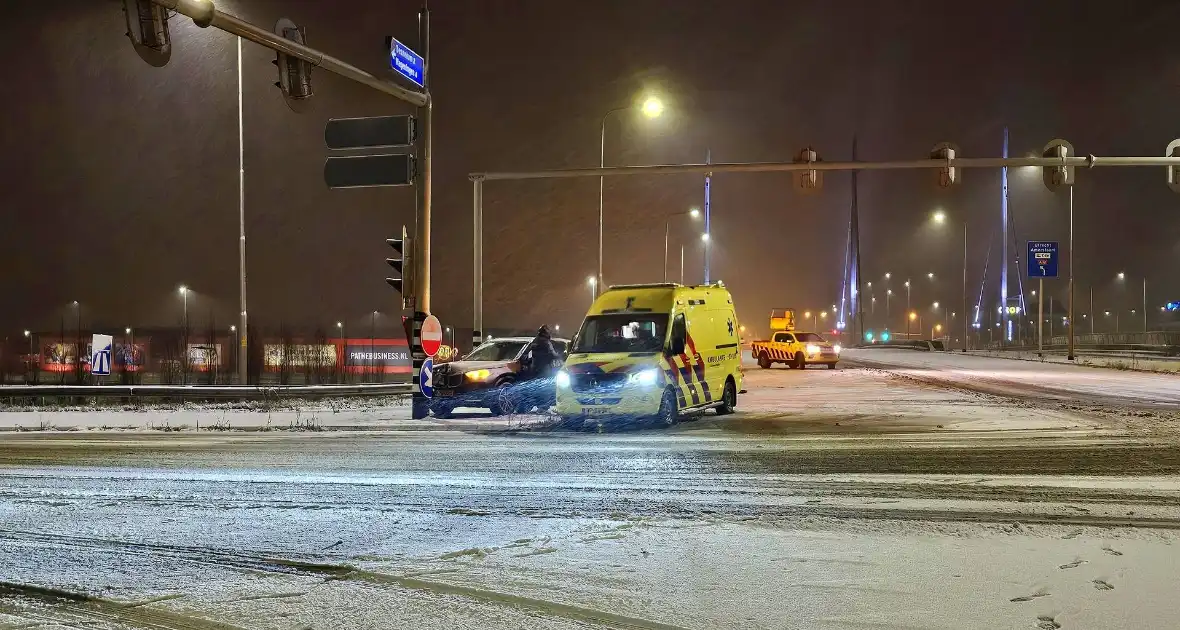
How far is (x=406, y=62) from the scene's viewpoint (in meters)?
18.0

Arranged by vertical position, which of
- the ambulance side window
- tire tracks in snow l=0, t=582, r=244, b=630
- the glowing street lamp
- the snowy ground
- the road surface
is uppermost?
the glowing street lamp

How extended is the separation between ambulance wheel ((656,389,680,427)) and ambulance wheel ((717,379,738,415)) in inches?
101

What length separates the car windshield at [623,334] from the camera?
1769 cm

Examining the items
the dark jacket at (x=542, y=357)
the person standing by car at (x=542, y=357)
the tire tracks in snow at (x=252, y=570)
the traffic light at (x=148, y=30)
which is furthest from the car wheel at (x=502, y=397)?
the tire tracks in snow at (x=252, y=570)

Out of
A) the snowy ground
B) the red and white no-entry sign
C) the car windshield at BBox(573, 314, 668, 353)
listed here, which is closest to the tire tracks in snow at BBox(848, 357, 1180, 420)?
the car windshield at BBox(573, 314, 668, 353)

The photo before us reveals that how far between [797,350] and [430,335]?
97.0 feet

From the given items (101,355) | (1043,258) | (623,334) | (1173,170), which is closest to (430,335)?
(623,334)

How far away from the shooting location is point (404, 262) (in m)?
18.5

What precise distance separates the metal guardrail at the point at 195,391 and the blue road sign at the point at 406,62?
816 centimetres

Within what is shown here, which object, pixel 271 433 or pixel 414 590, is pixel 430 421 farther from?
pixel 414 590

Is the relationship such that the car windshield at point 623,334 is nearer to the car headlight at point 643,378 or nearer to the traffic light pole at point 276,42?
the car headlight at point 643,378

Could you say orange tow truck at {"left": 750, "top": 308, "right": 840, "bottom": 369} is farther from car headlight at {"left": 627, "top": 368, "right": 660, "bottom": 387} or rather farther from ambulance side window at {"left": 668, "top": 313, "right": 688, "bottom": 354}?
car headlight at {"left": 627, "top": 368, "right": 660, "bottom": 387}

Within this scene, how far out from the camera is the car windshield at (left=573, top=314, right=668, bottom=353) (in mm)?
17688

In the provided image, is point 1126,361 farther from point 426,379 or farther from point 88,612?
point 88,612
